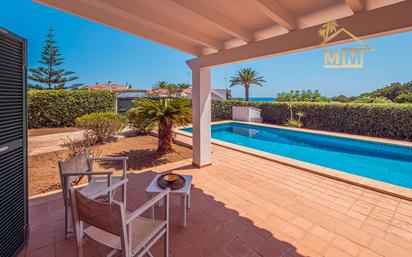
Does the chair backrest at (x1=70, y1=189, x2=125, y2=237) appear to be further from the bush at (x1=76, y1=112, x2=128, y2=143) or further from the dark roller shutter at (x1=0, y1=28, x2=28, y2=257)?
the bush at (x1=76, y1=112, x2=128, y2=143)

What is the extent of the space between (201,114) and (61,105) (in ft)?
29.4

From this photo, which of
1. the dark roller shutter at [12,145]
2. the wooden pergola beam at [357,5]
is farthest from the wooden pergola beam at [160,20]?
the wooden pergola beam at [357,5]

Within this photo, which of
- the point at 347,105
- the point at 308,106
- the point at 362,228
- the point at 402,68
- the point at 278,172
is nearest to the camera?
the point at 362,228

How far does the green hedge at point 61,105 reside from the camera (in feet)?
31.1

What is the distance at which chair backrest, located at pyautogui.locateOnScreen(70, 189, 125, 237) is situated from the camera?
57.0 inches

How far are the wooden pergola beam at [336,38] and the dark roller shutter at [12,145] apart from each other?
2.99m

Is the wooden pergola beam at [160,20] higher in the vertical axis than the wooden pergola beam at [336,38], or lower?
higher

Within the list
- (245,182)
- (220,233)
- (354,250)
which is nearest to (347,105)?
(245,182)

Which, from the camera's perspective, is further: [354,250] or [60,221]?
[60,221]

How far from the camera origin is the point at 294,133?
10250 mm

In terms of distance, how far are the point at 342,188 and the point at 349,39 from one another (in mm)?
2657

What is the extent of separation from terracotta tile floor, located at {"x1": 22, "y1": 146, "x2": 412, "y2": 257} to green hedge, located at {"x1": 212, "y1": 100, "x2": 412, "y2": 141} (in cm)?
704

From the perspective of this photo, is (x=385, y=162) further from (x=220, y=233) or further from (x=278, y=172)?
(x=220, y=233)

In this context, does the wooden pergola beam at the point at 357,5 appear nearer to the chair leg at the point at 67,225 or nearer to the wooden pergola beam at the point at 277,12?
the wooden pergola beam at the point at 277,12
